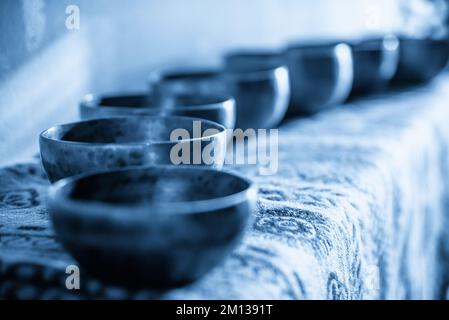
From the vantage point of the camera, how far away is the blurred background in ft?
2.68

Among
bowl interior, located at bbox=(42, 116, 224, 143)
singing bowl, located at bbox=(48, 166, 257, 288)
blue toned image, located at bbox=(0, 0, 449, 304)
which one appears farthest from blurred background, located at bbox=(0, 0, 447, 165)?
singing bowl, located at bbox=(48, 166, 257, 288)

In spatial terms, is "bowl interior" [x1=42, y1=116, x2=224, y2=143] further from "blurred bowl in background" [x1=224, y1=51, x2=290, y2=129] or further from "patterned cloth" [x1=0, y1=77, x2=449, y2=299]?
"blurred bowl in background" [x1=224, y1=51, x2=290, y2=129]

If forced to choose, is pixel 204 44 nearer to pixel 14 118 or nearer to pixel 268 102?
pixel 268 102

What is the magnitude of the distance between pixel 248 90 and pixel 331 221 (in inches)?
14.8

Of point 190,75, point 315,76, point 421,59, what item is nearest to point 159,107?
point 190,75

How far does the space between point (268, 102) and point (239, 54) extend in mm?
355

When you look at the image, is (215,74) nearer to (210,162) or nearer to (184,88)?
(184,88)

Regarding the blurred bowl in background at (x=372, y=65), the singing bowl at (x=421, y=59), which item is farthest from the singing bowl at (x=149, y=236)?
the singing bowl at (x=421, y=59)

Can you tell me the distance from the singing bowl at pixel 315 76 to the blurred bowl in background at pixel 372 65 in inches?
7.9

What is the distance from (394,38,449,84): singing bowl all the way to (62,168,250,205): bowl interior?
1219 mm

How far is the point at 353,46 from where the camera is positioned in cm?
150

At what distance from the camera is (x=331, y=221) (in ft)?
1.95
